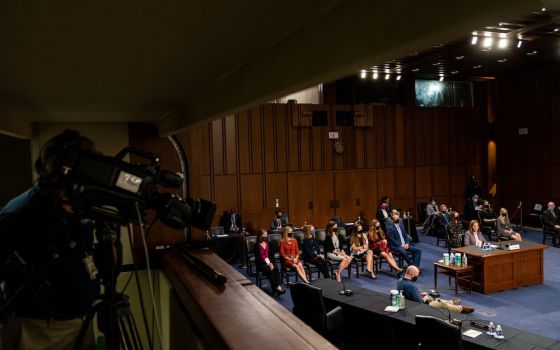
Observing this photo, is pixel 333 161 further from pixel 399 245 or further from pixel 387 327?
pixel 387 327

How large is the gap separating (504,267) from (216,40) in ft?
27.5

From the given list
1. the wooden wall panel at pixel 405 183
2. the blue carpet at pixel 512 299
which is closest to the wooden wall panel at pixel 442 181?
the wooden wall panel at pixel 405 183

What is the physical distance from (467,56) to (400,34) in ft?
44.8

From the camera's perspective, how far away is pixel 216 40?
1609mm

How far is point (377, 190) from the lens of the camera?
14898mm

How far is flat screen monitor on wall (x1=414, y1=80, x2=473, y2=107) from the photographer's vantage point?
16.4 meters

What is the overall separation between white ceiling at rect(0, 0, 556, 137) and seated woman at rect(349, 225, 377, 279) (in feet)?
24.2

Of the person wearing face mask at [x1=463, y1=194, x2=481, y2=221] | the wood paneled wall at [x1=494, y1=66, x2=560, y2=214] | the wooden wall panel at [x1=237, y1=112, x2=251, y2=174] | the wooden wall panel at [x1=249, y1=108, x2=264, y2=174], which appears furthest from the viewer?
the wood paneled wall at [x1=494, y1=66, x2=560, y2=214]

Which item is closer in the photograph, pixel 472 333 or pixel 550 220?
pixel 472 333

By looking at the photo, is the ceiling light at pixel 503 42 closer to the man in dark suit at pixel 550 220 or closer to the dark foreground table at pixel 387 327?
the man in dark suit at pixel 550 220

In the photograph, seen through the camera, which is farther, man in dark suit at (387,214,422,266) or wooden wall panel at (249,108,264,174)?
wooden wall panel at (249,108,264,174)

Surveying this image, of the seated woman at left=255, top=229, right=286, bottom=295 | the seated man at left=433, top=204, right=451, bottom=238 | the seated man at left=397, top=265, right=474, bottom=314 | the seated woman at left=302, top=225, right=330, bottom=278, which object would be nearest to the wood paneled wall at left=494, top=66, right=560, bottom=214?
the seated man at left=433, top=204, right=451, bottom=238

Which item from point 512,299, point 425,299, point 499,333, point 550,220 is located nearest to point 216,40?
point 499,333

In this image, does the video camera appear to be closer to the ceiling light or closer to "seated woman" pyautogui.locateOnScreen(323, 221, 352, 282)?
"seated woman" pyautogui.locateOnScreen(323, 221, 352, 282)
